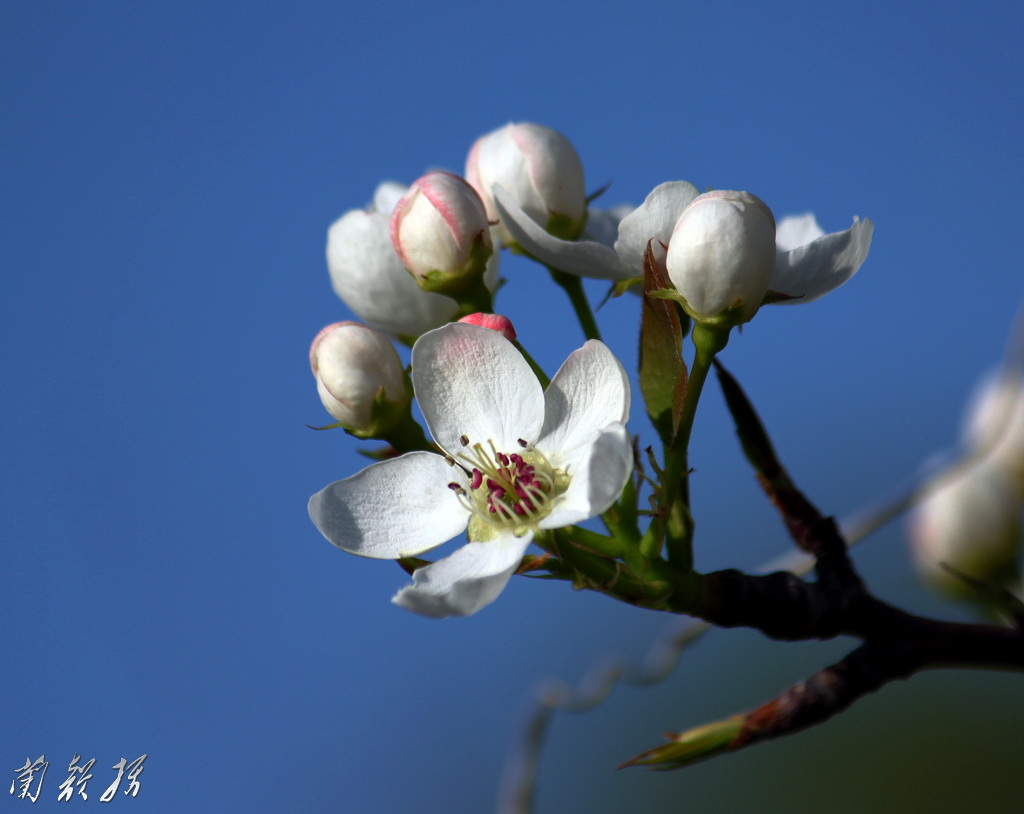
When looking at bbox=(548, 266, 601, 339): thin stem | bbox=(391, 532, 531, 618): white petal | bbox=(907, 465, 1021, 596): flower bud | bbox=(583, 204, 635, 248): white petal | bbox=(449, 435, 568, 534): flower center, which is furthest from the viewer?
bbox=(907, 465, 1021, 596): flower bud

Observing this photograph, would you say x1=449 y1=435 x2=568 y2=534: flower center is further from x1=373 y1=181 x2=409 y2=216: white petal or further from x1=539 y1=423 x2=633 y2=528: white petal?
x1=373 y1=181 x2=409 y2=216: white petal

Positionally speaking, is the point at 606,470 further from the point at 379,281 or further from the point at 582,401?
the point at 379,281

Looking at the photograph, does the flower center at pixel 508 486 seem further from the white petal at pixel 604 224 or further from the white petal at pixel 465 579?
the white petal at pixel 604 224

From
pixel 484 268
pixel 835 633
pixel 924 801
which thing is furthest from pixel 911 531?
pixel 924 801

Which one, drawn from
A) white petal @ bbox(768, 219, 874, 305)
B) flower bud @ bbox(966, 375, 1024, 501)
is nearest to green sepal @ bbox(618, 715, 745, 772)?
white petal @ bbox(768, 219, 874, 305)

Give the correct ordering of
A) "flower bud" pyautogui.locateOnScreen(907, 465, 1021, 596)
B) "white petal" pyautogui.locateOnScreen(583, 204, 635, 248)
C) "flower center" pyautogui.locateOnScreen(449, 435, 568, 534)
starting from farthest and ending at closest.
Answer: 1. "flower bud" pyautogui.locateOnScreen(907, 465, 1021, 596)
2. "white petal" pyautogui.locateOnScreen(583, 204, 635, 248)
3. "flower center" pyautogui.locateOnScreen(449, 435, 568, 534)

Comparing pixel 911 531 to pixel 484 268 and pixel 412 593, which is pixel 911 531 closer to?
pixel 484 268
